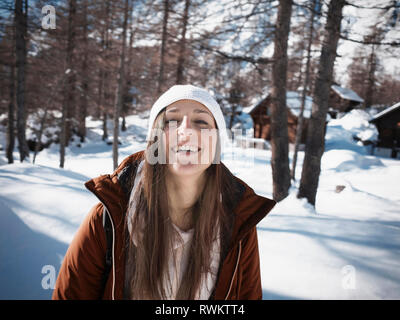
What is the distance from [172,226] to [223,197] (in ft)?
1.34

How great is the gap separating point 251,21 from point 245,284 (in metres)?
6.25

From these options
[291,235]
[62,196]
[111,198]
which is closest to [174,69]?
[62,196]

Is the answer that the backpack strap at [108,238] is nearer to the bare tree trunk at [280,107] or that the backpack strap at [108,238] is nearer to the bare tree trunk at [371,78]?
the bare tree trunk at [280,107]

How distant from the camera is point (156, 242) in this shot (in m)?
1.34

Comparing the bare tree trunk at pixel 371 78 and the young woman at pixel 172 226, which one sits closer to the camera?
the young woman at pixel 172 226

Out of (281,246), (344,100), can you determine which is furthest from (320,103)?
(344,100)

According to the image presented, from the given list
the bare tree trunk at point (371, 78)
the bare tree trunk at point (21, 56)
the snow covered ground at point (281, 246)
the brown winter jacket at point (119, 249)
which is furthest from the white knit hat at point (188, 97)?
the bare tree trunk at point (21, 56)

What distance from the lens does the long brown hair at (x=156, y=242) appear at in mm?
1337

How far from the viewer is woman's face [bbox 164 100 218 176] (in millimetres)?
1265

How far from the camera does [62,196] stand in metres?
3.66

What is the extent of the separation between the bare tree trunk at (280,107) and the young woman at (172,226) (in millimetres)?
4591

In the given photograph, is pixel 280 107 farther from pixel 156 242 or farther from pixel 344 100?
pixel 344 100

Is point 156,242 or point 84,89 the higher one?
point 84,89
